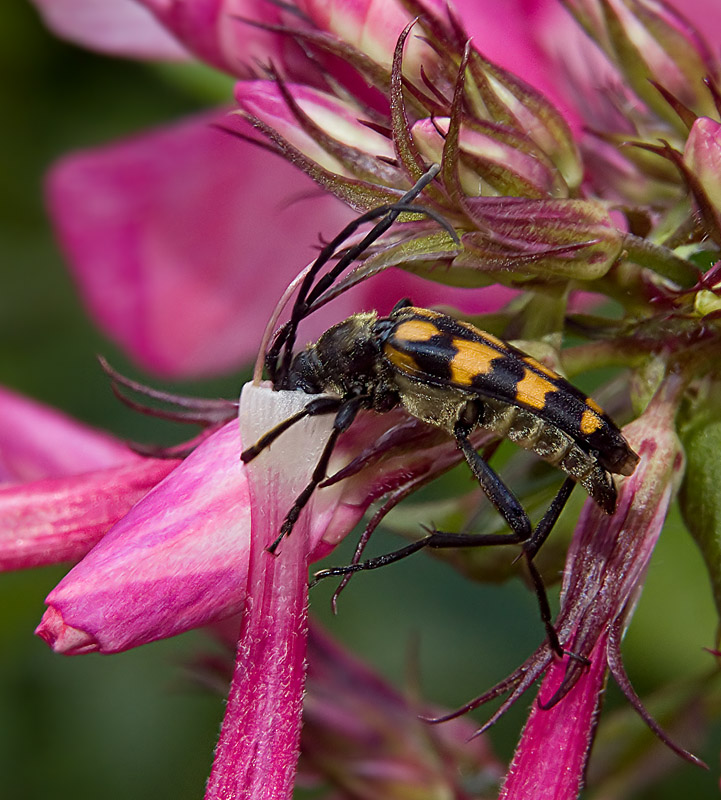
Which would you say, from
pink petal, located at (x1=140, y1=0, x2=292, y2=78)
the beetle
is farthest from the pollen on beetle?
pink petal, located at (x1=140, y1=0, x2=292, y2=78)

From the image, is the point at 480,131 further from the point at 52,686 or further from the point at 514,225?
the point at 52,686

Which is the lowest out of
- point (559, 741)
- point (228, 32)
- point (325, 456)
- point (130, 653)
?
point (130, 653)

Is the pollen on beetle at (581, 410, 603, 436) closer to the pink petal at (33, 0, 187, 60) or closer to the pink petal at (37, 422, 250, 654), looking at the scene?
the pink petal at (37, 422, 250, 654)

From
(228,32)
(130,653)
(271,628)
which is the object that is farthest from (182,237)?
(271,628)

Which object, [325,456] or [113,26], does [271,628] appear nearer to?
[325,456]

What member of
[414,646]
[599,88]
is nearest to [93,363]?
[414,646]

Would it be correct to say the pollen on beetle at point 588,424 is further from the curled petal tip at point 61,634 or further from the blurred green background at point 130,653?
the blurred green background at point 130,653

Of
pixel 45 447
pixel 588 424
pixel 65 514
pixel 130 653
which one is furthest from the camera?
pixel 130 653
